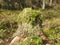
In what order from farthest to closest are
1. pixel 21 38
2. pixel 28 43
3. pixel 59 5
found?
pixel 59 5, pixel 21 38, pixel 28 43

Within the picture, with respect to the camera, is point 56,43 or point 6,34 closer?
point 56,43

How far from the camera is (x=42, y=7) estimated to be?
29688 mm

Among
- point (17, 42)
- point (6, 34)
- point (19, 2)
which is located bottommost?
point (19, 2)

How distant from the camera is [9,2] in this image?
89.9 feet

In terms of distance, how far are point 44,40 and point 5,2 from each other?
15.8 m

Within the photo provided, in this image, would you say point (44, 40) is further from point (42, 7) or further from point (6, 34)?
point (42, 7)

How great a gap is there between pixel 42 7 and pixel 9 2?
5.43 m

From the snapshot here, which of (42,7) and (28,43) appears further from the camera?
(42,7)

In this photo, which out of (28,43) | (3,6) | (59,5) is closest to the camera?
(28,43)

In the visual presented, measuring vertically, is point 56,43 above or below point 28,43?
below

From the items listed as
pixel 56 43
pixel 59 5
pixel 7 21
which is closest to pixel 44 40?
pixel 56 43

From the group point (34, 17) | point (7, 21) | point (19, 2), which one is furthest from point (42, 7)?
point (34, 17)

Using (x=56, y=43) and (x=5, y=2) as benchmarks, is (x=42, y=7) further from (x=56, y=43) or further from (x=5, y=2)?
(x=56, y=43)

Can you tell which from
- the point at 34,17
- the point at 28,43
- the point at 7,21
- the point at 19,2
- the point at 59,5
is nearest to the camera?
the point at 28,43
